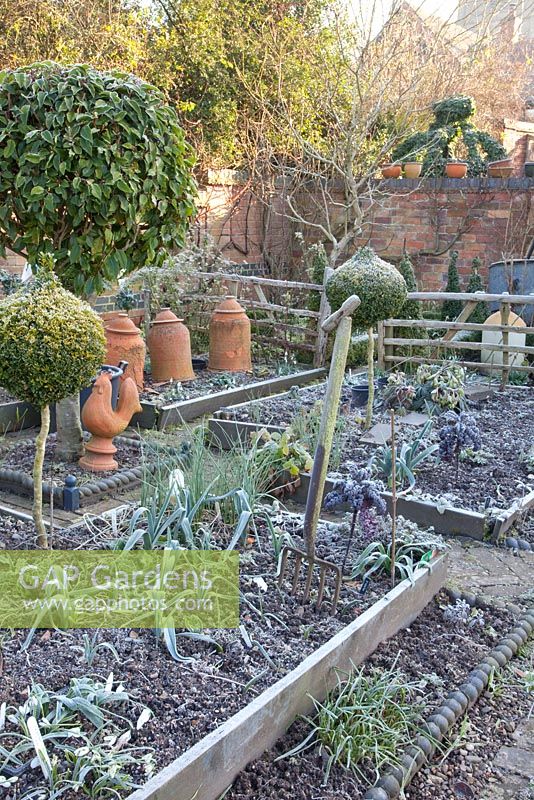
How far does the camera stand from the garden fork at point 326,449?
323 cm

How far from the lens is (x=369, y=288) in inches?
232

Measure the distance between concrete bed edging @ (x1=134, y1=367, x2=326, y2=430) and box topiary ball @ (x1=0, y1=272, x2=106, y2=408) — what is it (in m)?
2.87

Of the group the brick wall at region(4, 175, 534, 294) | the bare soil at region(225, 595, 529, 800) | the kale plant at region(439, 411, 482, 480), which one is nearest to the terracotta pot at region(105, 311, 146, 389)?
the kale plant at region(439, 411, 482, 480)

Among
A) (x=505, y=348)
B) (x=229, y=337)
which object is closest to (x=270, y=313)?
(x=229, y=337)

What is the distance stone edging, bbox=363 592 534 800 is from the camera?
2.53 m

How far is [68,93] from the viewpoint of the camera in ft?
15.3

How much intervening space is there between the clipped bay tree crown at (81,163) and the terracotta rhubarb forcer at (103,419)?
0.72m

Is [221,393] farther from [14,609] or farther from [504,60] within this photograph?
[504,60]

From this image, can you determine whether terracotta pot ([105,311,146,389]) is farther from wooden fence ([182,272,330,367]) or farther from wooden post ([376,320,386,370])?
wooden post ([376,320,386,370])

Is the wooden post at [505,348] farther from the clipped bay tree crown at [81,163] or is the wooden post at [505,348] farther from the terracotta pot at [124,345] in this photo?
the clipped bay tree crown at [81,163]

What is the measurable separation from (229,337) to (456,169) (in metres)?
4.93

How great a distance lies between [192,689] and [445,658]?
1132mm

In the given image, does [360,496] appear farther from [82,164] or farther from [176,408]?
[176,408]

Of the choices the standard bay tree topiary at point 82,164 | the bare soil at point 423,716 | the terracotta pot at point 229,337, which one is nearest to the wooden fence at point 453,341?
the terracotta pot at point 229,337
